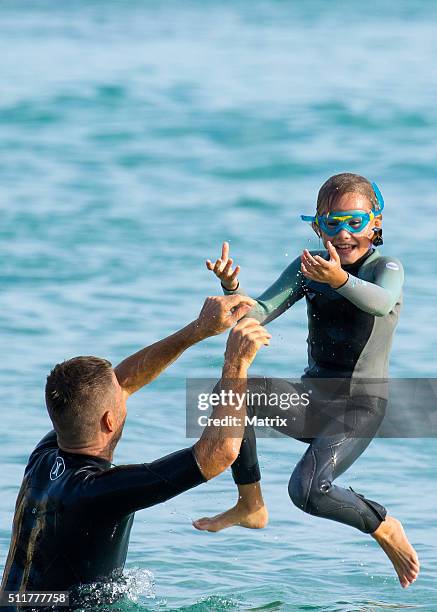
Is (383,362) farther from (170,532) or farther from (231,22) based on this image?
(231,22)

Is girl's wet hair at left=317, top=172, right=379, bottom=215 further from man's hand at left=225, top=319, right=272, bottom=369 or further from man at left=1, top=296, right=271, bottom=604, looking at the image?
man's hand at left=225, top=319, right=272, bottom=369

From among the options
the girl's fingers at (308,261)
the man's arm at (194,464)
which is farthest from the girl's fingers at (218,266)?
the man's arm at (194,464)

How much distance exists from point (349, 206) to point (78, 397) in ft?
5.85

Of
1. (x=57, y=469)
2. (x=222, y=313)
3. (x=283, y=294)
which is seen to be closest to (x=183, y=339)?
(x=222, y=313)

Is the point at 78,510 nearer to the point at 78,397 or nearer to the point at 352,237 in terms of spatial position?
the point at 78,397

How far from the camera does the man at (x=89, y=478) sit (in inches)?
198

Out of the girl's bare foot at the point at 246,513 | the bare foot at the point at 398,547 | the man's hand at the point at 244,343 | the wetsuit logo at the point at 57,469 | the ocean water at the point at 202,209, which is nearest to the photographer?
the man's hand at the point at 244,343

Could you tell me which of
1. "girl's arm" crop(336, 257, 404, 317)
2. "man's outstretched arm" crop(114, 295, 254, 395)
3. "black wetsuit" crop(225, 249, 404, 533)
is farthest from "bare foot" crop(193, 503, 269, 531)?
"girl's arm" crop(336, 257, 404, 317)

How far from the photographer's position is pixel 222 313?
561 cm

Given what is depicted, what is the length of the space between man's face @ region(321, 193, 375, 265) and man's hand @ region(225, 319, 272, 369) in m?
1.38

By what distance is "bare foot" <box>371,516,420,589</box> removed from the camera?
6.37 metres

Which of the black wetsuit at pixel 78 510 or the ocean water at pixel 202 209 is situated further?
the ocean water at pixel 202 209

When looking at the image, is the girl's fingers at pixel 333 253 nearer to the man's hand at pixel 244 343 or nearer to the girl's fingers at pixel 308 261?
the girl's fingers at pixel 308 261

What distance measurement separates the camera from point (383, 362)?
651 cm
